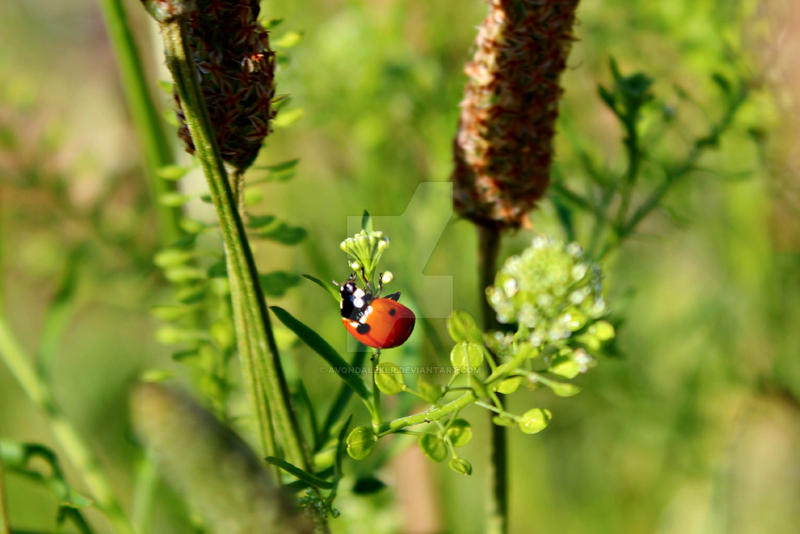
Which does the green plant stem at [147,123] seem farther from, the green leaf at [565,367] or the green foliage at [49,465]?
the green leaf at [565,367]

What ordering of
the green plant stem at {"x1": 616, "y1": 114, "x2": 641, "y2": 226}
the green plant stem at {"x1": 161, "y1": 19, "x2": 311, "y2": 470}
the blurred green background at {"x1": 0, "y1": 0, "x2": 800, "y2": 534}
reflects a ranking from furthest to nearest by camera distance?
the blurred green background at {"x1": 0, "y1": 0, "x2": 800, "y2": 534}
the green plant stem at {"x1": 616, "y1": 114, "x2": 641, "y2": 226}
the green plant stem at {"x1": 161, "y1": 19, "x2": 311, "y2": 470}

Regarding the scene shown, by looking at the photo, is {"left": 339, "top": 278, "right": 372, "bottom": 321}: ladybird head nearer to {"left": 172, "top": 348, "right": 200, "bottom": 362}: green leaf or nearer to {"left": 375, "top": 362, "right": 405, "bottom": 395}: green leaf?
{"left": 375, "top": 362, "right": 405, "bottom": 395}: green leaf

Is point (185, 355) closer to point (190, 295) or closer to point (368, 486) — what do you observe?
point (190, 295)

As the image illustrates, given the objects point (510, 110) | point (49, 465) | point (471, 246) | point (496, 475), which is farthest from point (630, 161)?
point (49, 465)

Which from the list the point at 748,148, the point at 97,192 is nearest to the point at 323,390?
the point at 97,192

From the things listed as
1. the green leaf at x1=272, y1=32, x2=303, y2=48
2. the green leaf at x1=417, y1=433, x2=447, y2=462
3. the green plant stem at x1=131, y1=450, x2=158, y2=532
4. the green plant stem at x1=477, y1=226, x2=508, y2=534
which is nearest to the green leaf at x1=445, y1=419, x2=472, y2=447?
the green leaf at x1=417, y1=433, x2=447, y2=462

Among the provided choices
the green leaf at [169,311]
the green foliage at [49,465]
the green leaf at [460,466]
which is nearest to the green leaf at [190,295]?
the green leaf at [169,311]
